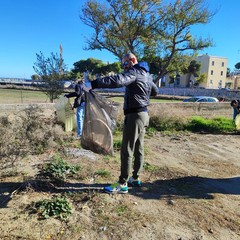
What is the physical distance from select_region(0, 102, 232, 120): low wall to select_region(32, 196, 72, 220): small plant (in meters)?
4.56

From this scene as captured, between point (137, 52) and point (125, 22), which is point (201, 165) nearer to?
point (125, 22)

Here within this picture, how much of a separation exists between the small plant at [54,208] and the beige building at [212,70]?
259 feet

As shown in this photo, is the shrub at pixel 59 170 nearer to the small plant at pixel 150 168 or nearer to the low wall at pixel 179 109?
the small plant at pixel 150 168

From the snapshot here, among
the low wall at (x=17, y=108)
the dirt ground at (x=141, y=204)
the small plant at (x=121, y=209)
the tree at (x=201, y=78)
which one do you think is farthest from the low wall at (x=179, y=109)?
the tree at (x=201, y=78)

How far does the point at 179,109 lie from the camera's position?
418 inches

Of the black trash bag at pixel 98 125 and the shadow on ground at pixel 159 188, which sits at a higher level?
the black trash bag at pixel 98 125

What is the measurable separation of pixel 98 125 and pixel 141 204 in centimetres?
122

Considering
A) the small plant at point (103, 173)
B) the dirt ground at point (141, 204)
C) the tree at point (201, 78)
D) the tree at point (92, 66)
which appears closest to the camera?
the dirt ground at point (141, 204)

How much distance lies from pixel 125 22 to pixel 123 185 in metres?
28.6

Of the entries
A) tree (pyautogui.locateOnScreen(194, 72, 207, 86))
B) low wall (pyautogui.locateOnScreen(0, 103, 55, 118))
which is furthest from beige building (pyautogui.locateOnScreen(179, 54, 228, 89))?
low wall (pyautogui.locateOnScreen(0, 103, 55, 118))

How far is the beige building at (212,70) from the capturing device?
81000 millimetres

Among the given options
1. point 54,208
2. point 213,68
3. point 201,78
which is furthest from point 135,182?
point 213,68

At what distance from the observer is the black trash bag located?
4.06 m

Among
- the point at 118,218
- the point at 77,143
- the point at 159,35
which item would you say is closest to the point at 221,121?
the point at 77,143
